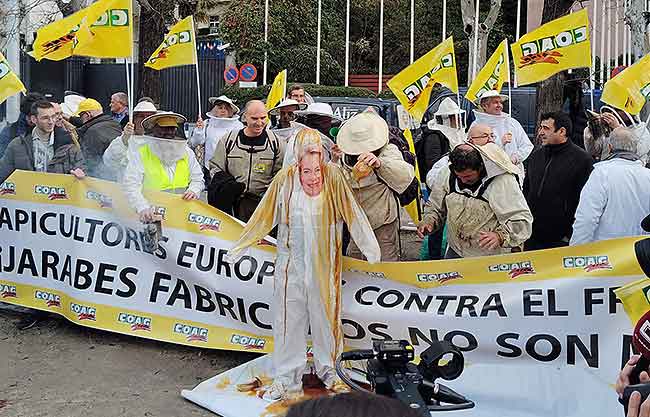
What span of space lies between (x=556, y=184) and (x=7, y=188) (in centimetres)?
460

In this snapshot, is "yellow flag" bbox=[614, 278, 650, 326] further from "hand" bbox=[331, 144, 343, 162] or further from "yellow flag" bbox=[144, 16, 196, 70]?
"yellow flag" bbox=[144, 16, 196, 70]

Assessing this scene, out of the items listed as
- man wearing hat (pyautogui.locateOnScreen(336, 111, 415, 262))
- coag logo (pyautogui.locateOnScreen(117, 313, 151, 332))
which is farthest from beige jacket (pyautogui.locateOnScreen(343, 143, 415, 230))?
coag logo (pyautogui.locateOnScreen(117, 313, 151, 332))

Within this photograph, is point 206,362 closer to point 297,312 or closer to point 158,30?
point 297,312

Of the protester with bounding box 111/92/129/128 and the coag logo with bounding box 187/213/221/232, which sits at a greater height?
the protester with bounding box 111/92/129/128

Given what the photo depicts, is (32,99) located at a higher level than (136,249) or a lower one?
higher

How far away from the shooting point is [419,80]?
29.5ft

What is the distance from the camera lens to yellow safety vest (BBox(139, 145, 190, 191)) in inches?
267

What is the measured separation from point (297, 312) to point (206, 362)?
133cm

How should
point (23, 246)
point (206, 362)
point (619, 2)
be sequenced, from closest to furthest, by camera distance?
point (206, 362) → point (23, 246) → point (619, 2)

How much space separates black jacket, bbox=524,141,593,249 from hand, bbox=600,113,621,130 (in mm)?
958

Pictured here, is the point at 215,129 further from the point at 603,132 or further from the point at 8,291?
the point at 603,132

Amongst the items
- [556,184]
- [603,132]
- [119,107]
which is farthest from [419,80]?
[119,107]

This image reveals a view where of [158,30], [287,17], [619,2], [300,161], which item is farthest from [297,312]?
[287,17]

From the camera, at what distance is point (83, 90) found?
30.1 meters
